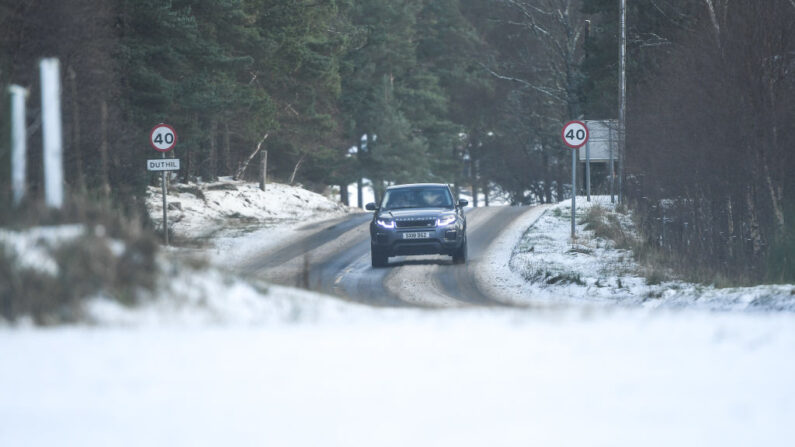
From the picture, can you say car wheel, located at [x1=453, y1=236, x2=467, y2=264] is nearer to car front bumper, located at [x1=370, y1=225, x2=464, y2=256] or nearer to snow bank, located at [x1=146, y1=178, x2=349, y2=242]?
car front bumper, located at [x1=370, y1=225, x2=464, y2=256]

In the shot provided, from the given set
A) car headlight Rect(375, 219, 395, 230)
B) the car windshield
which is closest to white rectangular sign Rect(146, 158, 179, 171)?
the car windshield

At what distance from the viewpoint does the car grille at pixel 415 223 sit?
65.1 feet

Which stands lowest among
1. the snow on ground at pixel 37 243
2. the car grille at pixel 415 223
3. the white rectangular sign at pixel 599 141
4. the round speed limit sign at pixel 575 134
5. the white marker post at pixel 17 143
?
the car grille at pixel 415 223

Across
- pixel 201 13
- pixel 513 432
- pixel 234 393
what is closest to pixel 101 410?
pixel 234 393

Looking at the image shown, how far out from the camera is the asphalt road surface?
14914mm

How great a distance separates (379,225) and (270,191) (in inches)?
860

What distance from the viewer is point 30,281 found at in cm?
438

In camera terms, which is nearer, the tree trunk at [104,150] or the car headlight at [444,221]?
the tree trunk at [104,150]

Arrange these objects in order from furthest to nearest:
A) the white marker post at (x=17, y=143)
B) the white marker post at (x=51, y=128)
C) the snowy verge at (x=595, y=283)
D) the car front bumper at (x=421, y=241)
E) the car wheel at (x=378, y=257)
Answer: the car wheel at (x=378, y=257) → the car front bumper at (x=421, y=241) → the snowy verge at (x=595, y=283) → the white marker post at (x=17, y=143) → the white marker post at (x=51, y=128)

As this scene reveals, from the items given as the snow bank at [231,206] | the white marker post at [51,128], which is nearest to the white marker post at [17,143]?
the white marker post at [51,128]

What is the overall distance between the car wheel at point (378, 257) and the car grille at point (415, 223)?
28.3 inches

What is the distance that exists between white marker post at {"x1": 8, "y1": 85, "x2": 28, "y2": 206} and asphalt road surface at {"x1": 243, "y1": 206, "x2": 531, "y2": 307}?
20.0 ft

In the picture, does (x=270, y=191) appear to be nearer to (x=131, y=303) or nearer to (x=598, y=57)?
(x=598, y=57)

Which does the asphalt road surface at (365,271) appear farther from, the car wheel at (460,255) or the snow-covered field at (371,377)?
the snow-covered field at (371,377)
